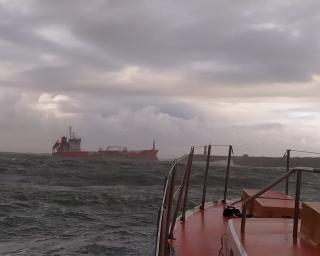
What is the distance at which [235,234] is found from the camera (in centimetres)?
477

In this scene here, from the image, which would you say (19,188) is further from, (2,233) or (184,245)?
(184,245)

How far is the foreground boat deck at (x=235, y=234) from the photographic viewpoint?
4402 mm

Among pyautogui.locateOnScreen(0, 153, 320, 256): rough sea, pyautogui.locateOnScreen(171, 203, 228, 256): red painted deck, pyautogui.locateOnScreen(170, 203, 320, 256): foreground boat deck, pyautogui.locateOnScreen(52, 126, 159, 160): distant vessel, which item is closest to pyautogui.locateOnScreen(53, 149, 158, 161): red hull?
pyautogui.locateOnScreen(52, 126, 159, 160): distant vessel

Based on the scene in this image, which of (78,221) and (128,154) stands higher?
(128,154)

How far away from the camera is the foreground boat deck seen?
4.40 m

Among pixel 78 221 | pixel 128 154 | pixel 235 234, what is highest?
pixel 235 234

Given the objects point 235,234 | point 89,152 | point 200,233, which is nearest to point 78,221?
point 200,233

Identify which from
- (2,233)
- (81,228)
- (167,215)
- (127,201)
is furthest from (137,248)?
(127,201)

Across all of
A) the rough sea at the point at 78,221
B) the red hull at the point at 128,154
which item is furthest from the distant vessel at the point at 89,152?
the rough sea at the point at 78,221

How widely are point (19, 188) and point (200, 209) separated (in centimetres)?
1619

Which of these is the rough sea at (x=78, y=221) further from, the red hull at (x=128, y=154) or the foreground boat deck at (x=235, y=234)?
the red hull at (x=128, y=154)

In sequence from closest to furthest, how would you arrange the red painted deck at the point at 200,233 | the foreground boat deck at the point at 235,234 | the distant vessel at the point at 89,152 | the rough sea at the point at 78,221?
1. the foreground boat deck at the point at 235,234
2. the red painted deck at the point at 200,233
3. the rough sea at the point at 78,221
4. the distant vessel at the point at 89,152

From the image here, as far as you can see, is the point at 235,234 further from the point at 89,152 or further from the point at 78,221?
the point at 89,152

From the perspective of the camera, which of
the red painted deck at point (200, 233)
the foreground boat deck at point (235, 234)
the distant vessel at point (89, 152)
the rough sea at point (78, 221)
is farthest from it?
the distant vessel at point (89, 152)
